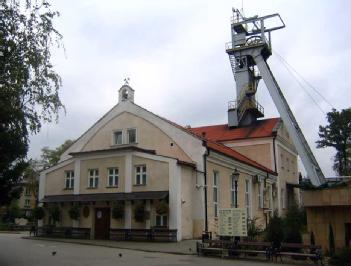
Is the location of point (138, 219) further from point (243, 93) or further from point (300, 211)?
point (243, 93)

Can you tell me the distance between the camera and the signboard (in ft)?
67.3

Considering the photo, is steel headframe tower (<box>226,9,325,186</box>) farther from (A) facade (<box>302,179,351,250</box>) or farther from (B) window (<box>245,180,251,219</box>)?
(A) facade (<box>302,179,351,250</box>)

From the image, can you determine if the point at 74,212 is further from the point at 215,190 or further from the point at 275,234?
the point at 275,234

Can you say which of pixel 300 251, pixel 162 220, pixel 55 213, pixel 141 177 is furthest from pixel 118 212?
pixel 300 251

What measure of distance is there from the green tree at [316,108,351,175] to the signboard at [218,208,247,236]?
127 ft

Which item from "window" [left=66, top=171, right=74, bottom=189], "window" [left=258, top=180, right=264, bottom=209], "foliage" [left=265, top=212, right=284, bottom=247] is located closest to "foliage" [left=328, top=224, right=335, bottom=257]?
"foliage" [left=265, top=212, right=284, bottom=247]

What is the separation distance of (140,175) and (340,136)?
34726 mm

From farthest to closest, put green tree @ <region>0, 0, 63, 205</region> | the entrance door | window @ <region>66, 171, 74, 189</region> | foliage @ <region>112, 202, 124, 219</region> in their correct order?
window @ <region>66, 171, 74, 189</region> < the entrance door < foliage @ <region>112, 202, 124, 219</region> < green tree @ <region>0, 0, 63, 205</region>

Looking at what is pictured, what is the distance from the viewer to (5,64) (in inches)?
544

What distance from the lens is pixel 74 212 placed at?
3045cm

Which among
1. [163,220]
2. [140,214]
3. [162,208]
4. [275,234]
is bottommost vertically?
[275,234]

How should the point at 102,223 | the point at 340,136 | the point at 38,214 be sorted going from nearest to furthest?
the point at 102,223 → the point at 38,214 → the point at 340,136

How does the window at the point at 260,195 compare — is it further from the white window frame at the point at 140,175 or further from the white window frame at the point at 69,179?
the white window frame at the point at 69,179

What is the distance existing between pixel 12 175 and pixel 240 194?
71.6 feet
